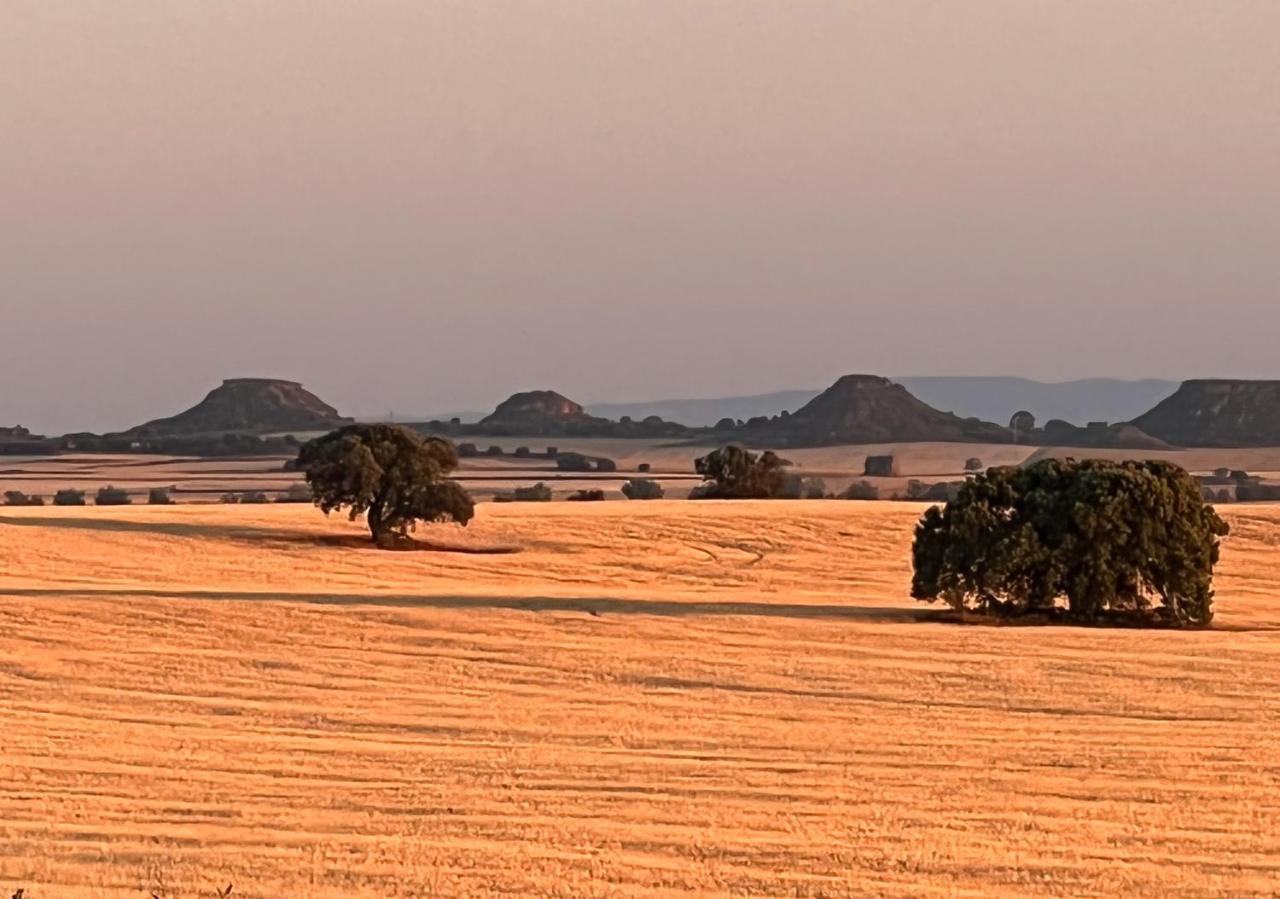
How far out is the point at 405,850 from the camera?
55.5 feet

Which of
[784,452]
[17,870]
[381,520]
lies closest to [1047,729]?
[17,870]

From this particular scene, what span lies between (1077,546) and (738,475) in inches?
1591

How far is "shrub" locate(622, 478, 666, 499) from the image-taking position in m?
90.4

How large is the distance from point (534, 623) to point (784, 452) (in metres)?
125

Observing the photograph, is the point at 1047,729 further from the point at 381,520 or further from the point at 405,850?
the point at 381,520

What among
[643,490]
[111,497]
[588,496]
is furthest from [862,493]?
[111,497]

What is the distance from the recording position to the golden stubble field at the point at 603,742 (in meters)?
16.4

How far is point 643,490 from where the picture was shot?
92.3 m

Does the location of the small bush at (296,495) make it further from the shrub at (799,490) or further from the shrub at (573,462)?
the shrub at (573,462)

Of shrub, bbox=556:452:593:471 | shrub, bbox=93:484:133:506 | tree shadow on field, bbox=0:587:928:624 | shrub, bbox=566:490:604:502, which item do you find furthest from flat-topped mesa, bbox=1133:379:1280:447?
tree shadow on field, bbox=0:587:928:624

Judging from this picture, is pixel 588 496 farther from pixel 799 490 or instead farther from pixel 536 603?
pixel 536 603

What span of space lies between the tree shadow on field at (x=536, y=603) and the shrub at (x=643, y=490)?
47045mm

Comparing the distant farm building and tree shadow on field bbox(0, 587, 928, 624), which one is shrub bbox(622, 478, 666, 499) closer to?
the distant farm building

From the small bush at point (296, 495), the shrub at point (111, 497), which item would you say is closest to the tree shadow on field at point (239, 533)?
the small bush at point (296, 495)
